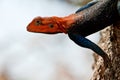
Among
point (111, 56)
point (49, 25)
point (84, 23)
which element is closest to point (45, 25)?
point (49, 25)

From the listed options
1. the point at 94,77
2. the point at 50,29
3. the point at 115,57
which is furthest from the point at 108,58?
the point at 50,29

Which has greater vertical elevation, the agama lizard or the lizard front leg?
the agama lizard

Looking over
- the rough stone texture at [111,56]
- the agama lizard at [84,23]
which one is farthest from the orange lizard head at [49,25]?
the rough stone texture at [111,56]

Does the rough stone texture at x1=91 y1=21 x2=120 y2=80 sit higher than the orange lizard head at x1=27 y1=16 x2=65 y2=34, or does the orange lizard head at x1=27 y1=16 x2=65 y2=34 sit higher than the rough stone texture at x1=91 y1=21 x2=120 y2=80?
the orange lizard head at x1=27 y1=16 x2=65 y2=34

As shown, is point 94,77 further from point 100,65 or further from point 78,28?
point 78,28

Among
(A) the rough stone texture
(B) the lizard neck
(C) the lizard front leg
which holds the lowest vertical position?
(A) the rough stone texture

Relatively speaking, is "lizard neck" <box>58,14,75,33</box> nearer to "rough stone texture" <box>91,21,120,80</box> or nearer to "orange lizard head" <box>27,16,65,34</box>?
"orange lizard head" <box>27,16,65,34</box>

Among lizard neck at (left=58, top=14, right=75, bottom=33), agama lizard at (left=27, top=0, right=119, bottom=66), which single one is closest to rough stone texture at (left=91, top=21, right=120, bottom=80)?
agama lizard at (left=27, top=0, right=119, bottom=66)
